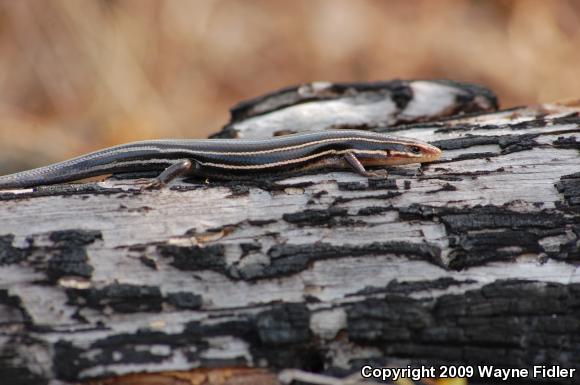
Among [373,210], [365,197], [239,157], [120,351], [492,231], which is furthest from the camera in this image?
[239,157]

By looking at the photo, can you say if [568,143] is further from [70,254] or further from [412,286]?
[70,254]

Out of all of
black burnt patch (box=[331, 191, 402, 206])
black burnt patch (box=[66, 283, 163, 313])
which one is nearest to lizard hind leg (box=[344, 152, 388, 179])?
black burnt patch (box=[331, 191, 402, 206])

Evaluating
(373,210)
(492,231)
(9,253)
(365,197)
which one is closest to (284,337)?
(373,210)

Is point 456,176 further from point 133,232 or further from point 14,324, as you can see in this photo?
point 14,324

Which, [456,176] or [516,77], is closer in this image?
[456,176]

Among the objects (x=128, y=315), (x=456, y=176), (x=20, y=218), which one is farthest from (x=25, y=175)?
(x=456, y=176)

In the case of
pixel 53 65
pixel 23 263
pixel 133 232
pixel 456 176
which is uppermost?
pixel 53 65

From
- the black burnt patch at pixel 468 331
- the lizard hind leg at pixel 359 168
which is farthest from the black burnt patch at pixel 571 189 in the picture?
the lizard hind leg at pixel 359 168
